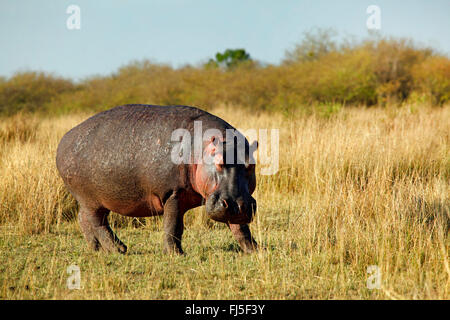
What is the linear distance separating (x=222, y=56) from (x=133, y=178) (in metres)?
49.1

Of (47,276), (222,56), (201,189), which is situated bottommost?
(47,276)

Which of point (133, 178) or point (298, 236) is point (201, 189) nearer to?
point (133, 178)

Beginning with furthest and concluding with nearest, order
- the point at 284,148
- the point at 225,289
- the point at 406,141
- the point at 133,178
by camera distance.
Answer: the point at 284,148, the point at 406,141, the point at 133,178, the point at 225,289

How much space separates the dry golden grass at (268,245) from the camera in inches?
145

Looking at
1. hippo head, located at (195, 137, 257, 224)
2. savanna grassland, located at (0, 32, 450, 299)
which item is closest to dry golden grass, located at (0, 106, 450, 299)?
savanna grassland, located at (0, 32, 450, 299)

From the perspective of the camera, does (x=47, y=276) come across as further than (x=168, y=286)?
Yes

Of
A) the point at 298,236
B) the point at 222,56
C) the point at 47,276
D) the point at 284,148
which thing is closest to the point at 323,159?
the point at 284,148

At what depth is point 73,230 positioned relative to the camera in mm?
5734

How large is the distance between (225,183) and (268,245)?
879 mm

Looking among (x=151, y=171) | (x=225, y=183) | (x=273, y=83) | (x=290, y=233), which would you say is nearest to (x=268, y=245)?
(x=290, y=233)

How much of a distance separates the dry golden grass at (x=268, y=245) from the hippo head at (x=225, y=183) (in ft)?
1.72

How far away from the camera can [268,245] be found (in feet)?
14.3

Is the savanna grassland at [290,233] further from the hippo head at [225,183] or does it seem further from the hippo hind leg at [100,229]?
the hippo head at [225,183]

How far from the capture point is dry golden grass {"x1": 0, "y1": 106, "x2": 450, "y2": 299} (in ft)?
12.1
